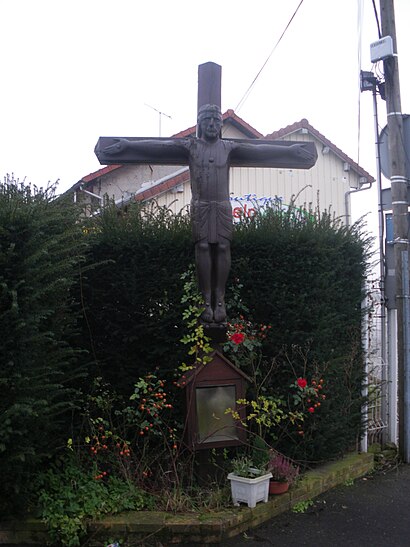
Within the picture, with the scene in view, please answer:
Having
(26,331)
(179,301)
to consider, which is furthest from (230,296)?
(26,331)

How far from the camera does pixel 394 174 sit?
6883 millimetres

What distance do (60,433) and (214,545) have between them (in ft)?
5.71

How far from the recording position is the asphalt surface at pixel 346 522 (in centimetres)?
433

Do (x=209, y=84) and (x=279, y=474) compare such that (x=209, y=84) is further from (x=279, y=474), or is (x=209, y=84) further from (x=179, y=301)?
(x=279, y=474)

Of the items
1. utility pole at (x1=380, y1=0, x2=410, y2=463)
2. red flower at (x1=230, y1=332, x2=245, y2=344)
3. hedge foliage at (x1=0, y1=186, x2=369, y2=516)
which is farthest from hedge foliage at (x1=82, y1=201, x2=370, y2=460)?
utility pole at (x1=380, y1=0, x2=410, y2=463)

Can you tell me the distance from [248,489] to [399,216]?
12.7 ft

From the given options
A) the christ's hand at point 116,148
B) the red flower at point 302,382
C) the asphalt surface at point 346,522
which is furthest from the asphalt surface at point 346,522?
the christ's hand at point 116,148

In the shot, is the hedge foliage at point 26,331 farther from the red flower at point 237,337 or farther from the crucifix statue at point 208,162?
the red flower at point 237,337

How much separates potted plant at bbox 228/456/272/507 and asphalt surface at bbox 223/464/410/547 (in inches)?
9.1

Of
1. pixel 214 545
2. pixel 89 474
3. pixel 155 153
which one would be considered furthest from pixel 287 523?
pixel 155 153

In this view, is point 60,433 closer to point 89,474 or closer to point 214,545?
point 89,474

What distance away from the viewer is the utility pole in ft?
22.0

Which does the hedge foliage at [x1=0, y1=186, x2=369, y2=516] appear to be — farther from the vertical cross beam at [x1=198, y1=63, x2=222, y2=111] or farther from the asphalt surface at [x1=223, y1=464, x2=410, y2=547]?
the vertical cross beam at [x1=198, y1=63, x2=222, y2=111]

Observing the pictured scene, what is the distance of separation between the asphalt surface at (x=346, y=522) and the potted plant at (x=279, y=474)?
0.22 metres
